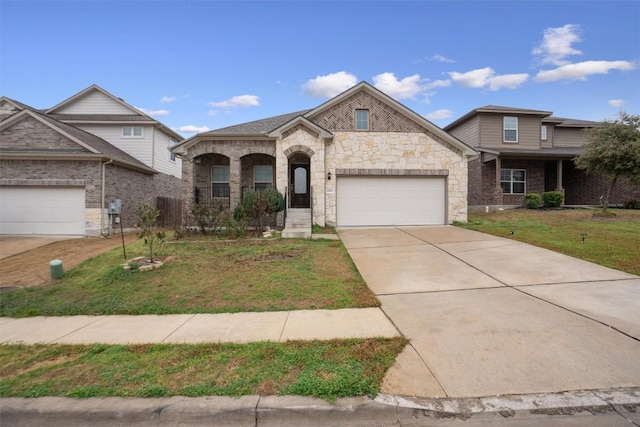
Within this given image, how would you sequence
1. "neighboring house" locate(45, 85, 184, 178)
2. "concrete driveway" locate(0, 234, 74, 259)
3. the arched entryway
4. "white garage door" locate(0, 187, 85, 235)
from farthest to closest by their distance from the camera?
"neighboring house" locate(45, 85, 184, 178) < the arched entryway < "white garage door" locate(0, 187, 85, 235) < "concrete driveway" locate(0, 234, 74, 259)

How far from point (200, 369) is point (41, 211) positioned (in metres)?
14.7

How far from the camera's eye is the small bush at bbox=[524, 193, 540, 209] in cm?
1708

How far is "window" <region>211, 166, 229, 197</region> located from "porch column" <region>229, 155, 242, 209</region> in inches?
58.4

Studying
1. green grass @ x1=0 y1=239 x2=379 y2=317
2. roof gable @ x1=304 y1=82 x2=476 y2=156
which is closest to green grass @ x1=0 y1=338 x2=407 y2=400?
green grass @ x1=0 y1=239 x2=379 y2=317

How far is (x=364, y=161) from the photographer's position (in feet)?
44.3

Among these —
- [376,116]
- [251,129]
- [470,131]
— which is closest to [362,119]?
[376,116]

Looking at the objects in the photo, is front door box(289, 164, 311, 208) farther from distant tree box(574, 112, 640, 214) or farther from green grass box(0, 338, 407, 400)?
distant tree box(574, 112, 640, 214)

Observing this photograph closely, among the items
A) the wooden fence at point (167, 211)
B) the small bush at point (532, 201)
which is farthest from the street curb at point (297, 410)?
the small bush at point (532, 201)

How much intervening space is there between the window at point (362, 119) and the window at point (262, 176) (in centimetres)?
471

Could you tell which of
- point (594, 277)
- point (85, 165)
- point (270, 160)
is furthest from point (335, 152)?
point (85, 165)

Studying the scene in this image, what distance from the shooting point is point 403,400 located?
2.67 meters

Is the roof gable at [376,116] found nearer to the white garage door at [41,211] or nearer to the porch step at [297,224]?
the porch step at [297,224]

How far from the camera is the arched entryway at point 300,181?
14.3 m

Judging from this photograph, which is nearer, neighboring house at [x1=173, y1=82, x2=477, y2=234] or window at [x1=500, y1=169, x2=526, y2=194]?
neighboring house at [x1=173, y1=82, x2=477, y2=234]
